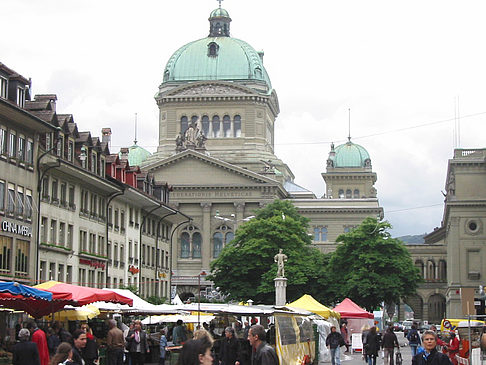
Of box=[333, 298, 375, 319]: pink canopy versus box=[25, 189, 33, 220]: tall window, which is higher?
box=[25, 189, 33, 220]: tall window

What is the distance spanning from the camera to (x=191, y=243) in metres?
129

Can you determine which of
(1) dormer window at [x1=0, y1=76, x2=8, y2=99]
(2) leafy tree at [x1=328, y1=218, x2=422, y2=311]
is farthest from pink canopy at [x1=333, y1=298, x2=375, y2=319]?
(2) leafy tree at [x1=328, y1=218, x2=422, y2=311]

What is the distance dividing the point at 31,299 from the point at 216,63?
116369 millimetres

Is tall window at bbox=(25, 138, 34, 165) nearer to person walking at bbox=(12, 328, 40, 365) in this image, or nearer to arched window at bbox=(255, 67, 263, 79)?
person walking at bbox=(12, 328, 40, 365)

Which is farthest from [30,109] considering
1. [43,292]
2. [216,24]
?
[216,24]

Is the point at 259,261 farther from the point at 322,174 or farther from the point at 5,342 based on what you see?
the point at 322,174

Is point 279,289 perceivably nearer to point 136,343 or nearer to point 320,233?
point 136,343

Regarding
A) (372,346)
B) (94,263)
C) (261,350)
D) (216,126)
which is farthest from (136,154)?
(261,350)

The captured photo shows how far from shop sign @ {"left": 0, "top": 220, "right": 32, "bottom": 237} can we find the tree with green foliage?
125 ft

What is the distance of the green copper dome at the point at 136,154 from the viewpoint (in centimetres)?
16238

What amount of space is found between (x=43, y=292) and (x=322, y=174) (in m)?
166

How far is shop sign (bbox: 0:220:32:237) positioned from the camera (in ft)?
147

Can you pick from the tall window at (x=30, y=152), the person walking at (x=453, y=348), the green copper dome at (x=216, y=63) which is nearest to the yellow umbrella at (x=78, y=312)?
the tall window at (x=30, y=152)

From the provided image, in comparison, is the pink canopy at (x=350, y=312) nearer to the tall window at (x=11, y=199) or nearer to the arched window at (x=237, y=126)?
the tall window at (x=11, y=199)
